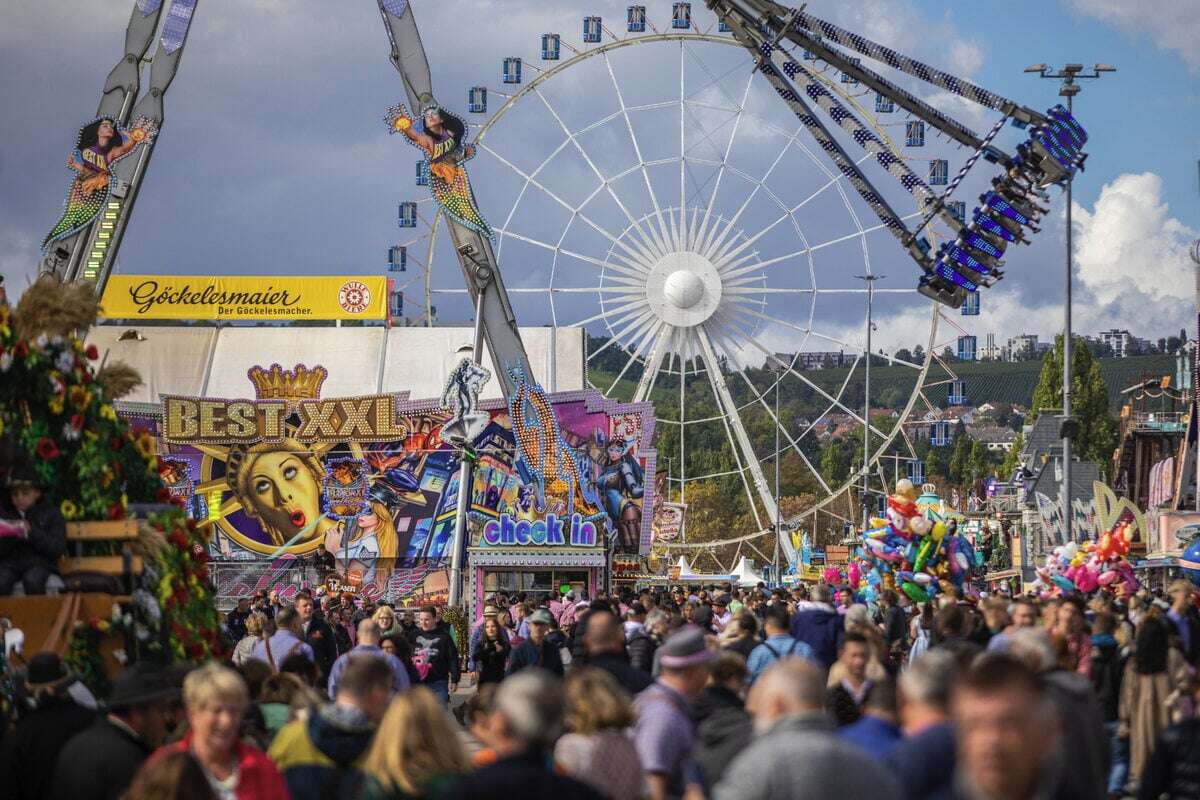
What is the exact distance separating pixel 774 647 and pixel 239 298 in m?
67.9

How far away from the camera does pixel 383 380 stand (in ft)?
248

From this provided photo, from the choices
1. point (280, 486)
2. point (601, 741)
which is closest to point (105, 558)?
point (601, 741)

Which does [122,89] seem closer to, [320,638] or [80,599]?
[320,638]

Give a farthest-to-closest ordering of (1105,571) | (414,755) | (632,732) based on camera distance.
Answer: (1105,571) < (632,732) < (414,755)

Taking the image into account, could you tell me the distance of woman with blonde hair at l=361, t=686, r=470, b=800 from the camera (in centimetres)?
666

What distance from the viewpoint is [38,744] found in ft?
26.9

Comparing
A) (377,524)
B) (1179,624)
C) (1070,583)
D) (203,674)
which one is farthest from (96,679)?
(377,524)

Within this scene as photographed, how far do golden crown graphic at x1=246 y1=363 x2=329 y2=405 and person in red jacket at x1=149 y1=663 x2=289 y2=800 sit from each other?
Result: 56104 mm

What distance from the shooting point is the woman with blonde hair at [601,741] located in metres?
7.33

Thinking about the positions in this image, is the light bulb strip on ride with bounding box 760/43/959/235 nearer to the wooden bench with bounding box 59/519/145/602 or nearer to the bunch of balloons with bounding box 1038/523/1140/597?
the bunch of balloons with bounding box 1038/523/1140/597

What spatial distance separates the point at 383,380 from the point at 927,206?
4517 cm

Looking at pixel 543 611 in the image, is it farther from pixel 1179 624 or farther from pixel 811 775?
pixel 811 775

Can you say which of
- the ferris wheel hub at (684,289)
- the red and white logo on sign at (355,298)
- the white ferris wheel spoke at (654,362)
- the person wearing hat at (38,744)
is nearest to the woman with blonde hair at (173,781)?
the person wearing hat at (38,744)

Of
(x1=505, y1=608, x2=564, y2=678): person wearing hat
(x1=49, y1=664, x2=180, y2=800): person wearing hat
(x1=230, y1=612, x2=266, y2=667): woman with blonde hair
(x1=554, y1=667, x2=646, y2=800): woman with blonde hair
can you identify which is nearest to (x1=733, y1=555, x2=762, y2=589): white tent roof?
(x1=230, y1=612, x2=266, y2=667): woman with blonde hair
